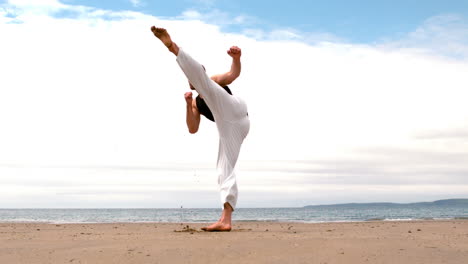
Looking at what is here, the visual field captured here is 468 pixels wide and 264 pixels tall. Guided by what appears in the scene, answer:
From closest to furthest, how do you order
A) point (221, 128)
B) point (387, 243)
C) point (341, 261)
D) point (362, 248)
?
point (341, 261)
point (362, 248)
point (387, 243)
point (221, 128)

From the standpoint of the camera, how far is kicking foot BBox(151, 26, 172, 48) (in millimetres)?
5371

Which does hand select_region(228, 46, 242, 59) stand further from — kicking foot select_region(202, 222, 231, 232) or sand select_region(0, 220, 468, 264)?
sand select_region(0, 220, 468, 264)

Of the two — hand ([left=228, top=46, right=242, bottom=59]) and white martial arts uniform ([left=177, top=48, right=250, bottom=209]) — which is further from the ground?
hand ([left=228, top=46, right=242, bottom=59])

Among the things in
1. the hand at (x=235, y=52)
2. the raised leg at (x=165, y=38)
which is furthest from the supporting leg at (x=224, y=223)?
the raised leg at (x=165, y=38)

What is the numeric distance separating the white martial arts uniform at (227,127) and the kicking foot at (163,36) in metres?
0.66

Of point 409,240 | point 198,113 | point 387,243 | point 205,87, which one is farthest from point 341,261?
point 198,113

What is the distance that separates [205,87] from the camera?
5.89m

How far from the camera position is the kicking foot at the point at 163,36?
211 inches

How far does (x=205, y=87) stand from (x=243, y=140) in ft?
3.07

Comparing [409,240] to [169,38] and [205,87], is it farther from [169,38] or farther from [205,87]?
[169,38]

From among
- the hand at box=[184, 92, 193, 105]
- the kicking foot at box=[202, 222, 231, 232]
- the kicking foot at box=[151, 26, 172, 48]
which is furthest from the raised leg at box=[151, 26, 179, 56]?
the kicking foot at box=[202, 222, 231, 232]

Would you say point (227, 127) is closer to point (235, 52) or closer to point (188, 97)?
point (188, 97)

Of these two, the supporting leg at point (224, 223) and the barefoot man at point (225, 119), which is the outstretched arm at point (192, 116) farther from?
the supporting leg at point (224, 223)

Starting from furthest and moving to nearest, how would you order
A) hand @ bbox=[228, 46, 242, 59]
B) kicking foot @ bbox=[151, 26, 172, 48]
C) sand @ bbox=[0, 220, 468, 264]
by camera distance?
hand @ bbox=[228, 46, 242, 59]
kicking foot @ bbox=[151, 26, 172, 48]
sand @ bbox=[0, 220, 468, 264]
